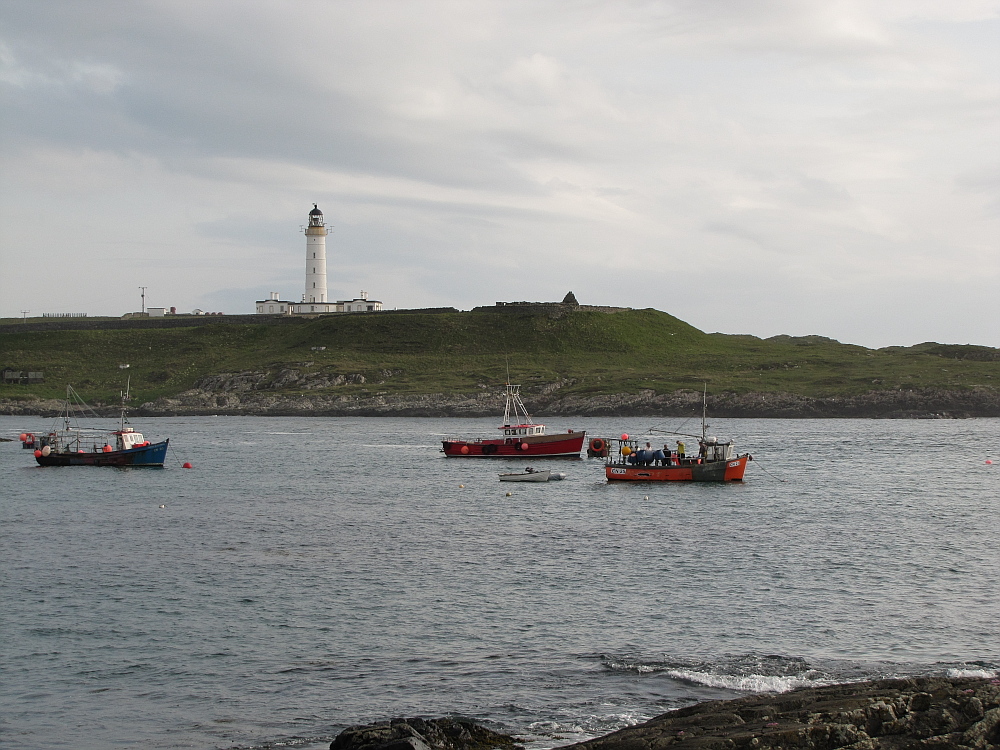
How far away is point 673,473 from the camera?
6344 cm

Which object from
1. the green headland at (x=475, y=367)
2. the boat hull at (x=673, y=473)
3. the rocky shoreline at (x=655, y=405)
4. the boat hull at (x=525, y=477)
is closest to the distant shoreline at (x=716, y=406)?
the rocky shoreline at (x=655, y=405)

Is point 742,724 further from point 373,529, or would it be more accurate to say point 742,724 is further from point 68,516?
point 68,516

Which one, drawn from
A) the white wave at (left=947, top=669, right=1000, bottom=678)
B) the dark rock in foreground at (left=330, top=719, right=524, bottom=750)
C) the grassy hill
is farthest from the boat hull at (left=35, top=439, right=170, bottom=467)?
the grassy hill

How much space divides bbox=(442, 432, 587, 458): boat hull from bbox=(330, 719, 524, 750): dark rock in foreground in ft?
205

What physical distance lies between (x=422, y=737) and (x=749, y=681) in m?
8.27

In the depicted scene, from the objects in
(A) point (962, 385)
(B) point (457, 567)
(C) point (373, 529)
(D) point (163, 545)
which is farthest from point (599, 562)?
(A) point (962, 385)

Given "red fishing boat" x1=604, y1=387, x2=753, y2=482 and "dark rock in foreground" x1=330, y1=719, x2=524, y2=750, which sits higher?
"red fishing boat" x1=604, y1=387, x2=753, y2=482

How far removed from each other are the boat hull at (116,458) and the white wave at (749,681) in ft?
197

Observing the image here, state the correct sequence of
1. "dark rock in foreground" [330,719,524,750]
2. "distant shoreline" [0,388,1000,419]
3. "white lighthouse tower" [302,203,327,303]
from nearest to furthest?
"dark rock in foreground" [330,719,524,750], "distant shoreline" [0,388,1000,419], "white lighthouse tower" [302,203,327,303]

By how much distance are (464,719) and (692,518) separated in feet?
101

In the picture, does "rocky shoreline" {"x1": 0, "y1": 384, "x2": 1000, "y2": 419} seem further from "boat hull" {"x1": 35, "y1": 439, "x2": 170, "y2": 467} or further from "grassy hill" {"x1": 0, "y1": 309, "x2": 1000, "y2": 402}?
"boat hull" {"x1": 35, "y1": 439, "x2": 170, "y2": 467}

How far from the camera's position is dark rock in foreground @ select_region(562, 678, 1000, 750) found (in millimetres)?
14227

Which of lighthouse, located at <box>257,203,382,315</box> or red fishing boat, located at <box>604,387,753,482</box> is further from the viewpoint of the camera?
lighthouse, located at <box>257,203,382,315</box>

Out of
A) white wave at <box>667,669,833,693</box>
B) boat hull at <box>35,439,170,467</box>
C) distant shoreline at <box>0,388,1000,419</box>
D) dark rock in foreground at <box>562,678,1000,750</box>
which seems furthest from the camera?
distant shoreline at <box>0,388,1000,419</box>
